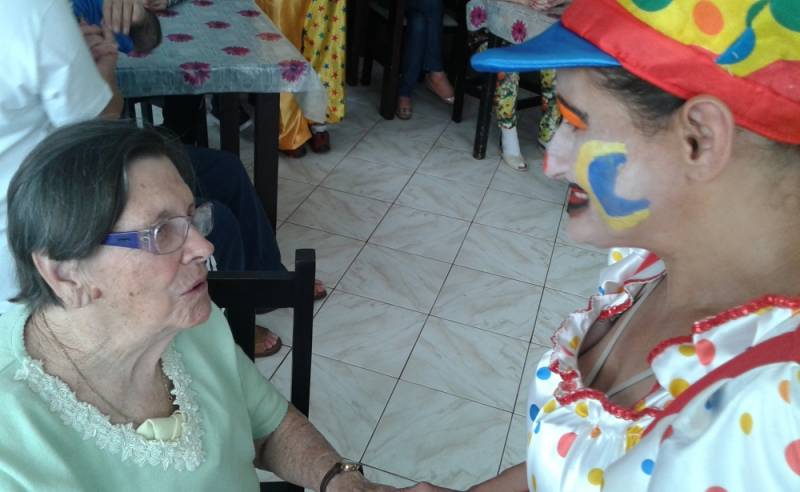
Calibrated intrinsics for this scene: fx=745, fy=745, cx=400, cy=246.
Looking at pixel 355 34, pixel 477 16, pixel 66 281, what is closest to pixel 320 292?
pixel 477 16

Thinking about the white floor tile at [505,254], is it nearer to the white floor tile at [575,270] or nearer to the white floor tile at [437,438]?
the white floor tile at [575,270]

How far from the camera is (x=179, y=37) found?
240 centimetres

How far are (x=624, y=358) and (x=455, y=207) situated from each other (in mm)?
2542

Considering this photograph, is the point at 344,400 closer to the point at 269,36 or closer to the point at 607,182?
the point at 269,36

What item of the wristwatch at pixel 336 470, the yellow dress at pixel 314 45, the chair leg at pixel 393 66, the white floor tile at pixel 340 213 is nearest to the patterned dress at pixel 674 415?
the wristwatch at pixel 336 470

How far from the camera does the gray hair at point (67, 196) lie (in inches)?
38.4

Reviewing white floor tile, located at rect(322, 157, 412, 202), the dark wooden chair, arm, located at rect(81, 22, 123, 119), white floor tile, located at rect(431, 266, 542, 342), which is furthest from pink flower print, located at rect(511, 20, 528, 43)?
the dark wooden chair

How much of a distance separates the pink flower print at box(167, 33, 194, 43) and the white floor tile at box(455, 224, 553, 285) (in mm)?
1391

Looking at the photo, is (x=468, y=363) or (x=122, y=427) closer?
(x=122, y=427)

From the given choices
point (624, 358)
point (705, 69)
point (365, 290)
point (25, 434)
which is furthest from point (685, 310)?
point (365, 290)

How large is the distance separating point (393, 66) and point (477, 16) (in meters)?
0.65

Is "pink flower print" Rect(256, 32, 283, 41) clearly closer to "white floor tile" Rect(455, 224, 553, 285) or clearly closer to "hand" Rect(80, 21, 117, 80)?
"hand" Rect(80, 21, 117, 80)

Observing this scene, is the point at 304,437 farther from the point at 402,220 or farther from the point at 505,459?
the point at 402,220

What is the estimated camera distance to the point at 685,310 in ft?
3.02
